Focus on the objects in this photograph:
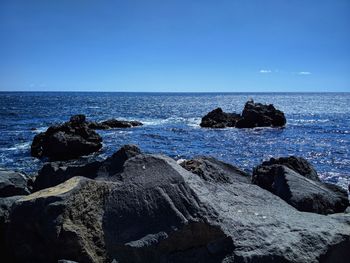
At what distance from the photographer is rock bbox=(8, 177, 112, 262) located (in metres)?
6.22

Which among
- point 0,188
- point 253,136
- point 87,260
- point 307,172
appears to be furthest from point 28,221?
point 253,136

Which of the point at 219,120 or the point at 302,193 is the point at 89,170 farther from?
the point at 219,120

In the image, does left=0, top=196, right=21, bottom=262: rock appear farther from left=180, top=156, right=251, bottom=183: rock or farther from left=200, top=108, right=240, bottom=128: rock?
left=200, top=108, right=240, bottom=128: rock

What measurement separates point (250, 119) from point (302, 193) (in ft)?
147

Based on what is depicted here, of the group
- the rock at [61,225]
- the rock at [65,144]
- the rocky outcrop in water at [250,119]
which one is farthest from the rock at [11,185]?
the rocky outcrop in water at [250,119]

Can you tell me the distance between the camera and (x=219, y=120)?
2104 inches

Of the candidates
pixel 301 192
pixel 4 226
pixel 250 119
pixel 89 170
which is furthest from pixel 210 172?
pixel 250 119

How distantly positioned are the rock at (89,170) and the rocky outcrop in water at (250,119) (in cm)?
4048

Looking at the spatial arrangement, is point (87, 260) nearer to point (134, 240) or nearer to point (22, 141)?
point (134, 240)

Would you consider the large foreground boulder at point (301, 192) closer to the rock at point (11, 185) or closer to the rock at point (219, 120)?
the rock at point (11, 185)

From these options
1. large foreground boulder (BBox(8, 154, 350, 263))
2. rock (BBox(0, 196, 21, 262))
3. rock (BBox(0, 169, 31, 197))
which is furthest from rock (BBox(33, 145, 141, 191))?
large foreground boulder (BBox(8, 154, 350, 263))

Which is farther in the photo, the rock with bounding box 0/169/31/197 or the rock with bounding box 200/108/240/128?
the rock with bounding box 200/108/240/128

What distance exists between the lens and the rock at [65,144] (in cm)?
2934

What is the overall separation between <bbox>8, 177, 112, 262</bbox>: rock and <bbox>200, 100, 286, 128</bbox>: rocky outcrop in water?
4440 cm
